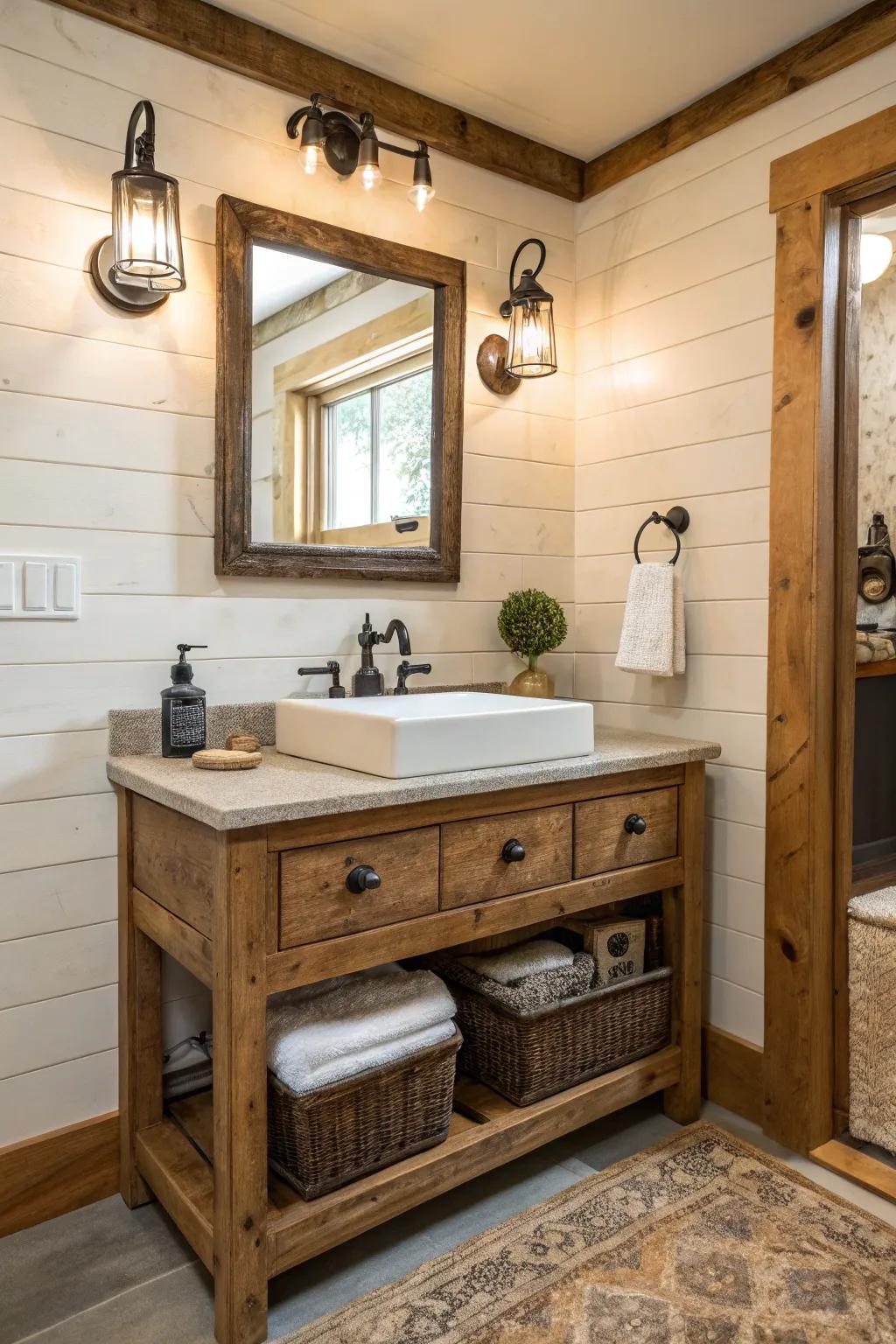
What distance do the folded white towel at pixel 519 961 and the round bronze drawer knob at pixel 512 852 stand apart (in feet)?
1.13

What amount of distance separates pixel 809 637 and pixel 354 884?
3.62 feet

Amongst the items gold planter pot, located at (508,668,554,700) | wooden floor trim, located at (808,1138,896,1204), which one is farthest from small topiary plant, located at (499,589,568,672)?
wooden floor trim, located at (808,1138,896,1204)

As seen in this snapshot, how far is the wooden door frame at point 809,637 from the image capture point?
6.34 ft

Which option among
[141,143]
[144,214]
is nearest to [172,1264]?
[144,214]

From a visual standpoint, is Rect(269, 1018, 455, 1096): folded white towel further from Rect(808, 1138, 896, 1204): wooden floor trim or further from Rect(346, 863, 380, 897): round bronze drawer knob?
Rect(808, 1138, 896, 1204): wooden floor trim

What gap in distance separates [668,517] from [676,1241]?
1.55m

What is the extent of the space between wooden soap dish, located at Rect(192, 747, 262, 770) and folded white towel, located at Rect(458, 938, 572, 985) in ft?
2.23

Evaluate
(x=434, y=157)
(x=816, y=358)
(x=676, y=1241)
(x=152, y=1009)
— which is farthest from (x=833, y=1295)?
(x=434, y=157)

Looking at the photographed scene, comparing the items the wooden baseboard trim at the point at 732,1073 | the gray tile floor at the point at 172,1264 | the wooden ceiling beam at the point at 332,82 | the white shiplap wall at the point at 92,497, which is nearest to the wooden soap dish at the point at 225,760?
the white shiplap wall at the point at 92,497

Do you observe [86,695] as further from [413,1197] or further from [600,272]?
[600,272]

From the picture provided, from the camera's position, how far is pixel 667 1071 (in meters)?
2.05

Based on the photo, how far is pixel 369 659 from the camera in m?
A: 2.08

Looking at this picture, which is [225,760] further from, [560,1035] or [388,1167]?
[560,1035]

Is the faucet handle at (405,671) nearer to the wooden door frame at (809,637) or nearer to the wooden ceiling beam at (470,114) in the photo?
the wooden door frame at (809,637)
